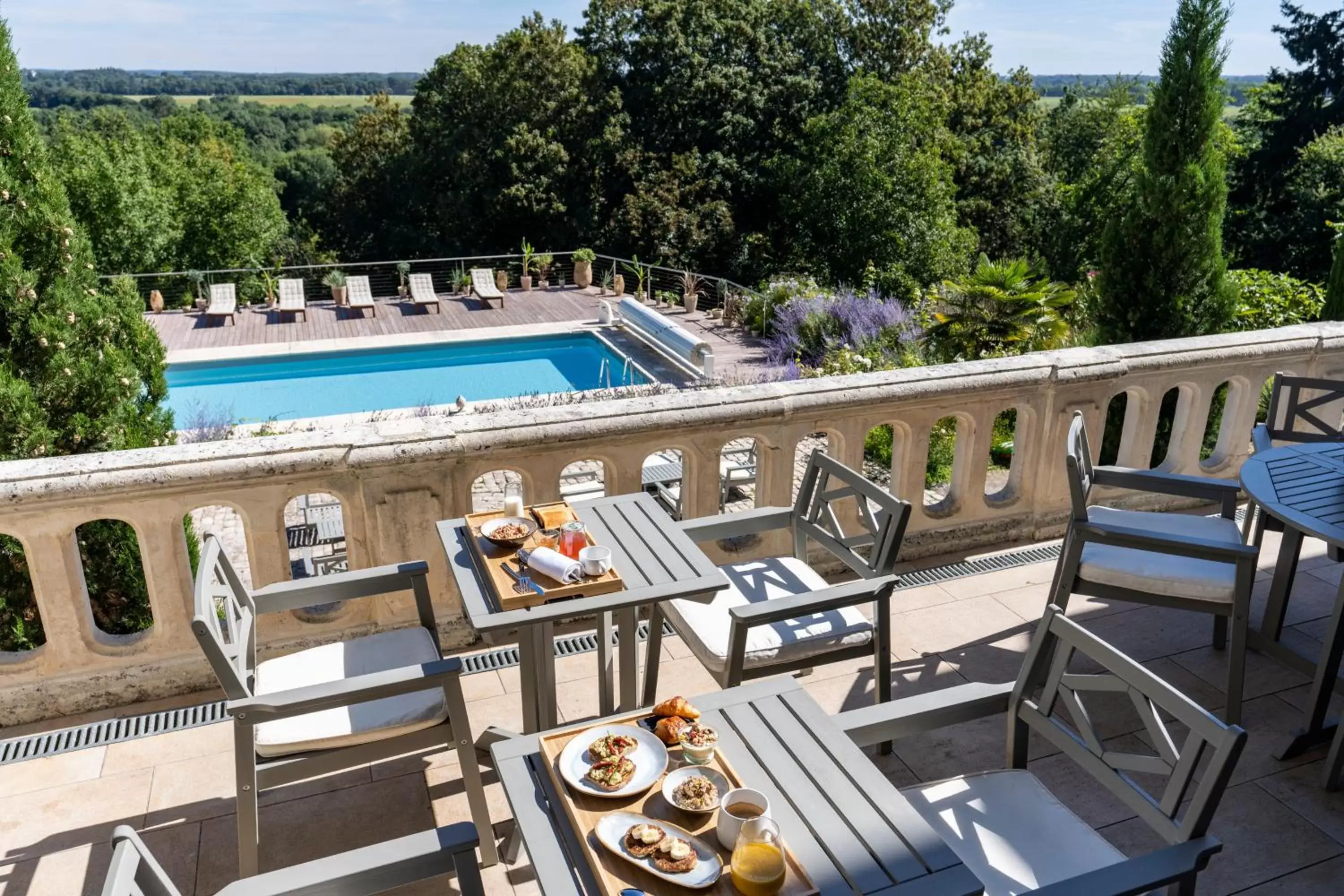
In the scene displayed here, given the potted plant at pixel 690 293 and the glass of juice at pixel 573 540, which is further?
the potted plant at pixel 690 293

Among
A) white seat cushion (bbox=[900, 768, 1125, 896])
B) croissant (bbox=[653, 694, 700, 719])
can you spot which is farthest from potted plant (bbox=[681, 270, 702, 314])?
croissant (bbox=[653, 694, 700, 719])

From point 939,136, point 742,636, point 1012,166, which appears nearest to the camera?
point 742,636

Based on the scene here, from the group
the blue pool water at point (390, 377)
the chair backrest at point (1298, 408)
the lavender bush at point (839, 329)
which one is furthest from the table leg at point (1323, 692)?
the blue pool water at point (390, 377)

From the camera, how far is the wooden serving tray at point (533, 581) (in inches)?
103

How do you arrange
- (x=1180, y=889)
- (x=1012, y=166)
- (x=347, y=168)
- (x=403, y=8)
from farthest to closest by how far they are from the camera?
(x=403, y=8) < (x=347, y=168) < (x=1012, y=166) < (x=1180, y=889)

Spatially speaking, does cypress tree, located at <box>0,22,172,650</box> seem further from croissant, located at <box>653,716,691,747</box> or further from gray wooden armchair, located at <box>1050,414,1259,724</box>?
gray wooden armchair, located at <box>1050,414,1259,724</box>

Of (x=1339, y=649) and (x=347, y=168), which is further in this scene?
(x=347, y=168)

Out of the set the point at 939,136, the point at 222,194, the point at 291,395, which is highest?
the point at 939,136

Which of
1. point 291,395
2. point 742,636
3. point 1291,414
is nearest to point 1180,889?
point 742,636

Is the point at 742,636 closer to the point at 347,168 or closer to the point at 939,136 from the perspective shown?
the point at 939,136

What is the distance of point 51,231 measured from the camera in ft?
A: 13.5

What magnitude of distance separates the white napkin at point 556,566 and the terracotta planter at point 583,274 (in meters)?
19.3

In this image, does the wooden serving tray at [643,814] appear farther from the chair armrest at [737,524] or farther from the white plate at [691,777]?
the chair armrest at [737,524]

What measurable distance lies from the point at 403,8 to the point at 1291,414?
79.6 m
